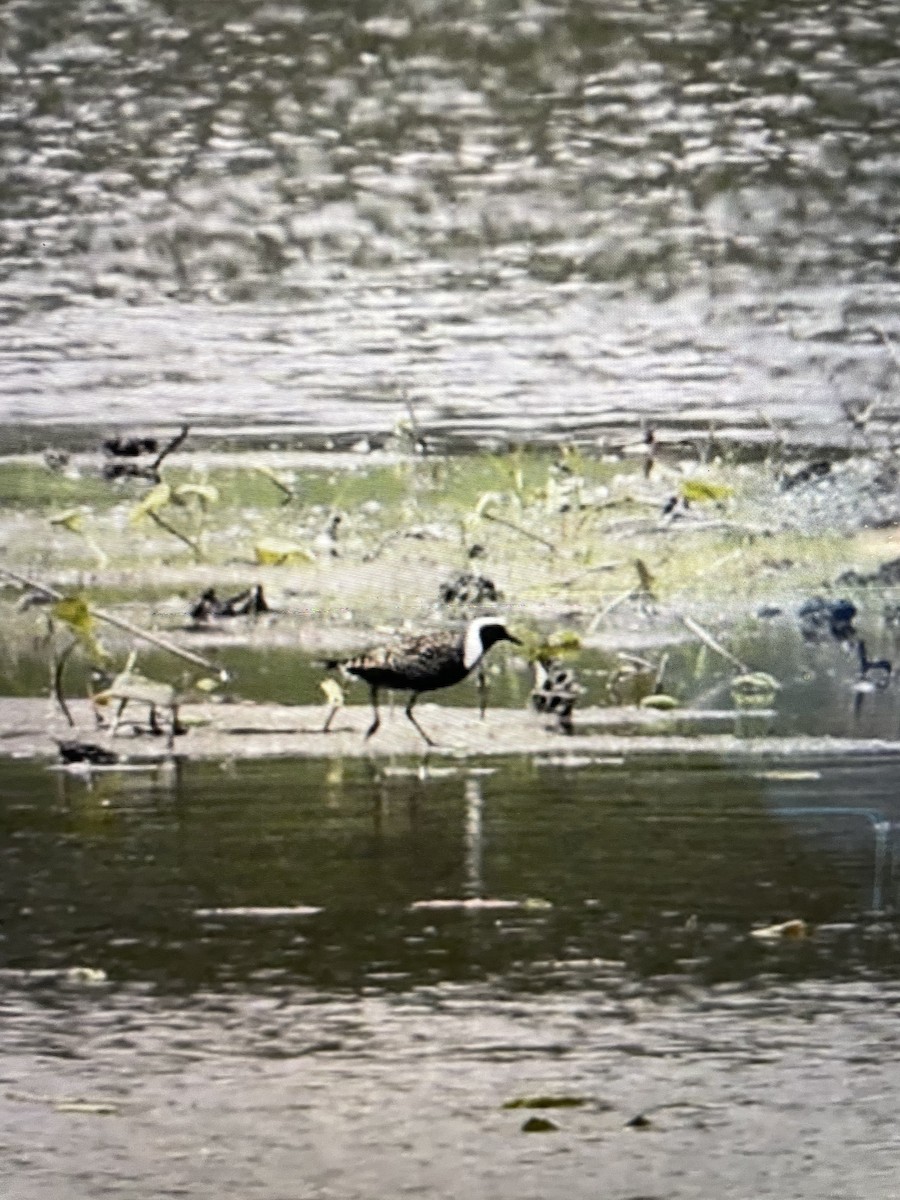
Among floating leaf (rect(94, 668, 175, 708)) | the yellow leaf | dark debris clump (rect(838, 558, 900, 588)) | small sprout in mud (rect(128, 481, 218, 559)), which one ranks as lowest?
floating leaf (rect(94, 668, 175, 708))

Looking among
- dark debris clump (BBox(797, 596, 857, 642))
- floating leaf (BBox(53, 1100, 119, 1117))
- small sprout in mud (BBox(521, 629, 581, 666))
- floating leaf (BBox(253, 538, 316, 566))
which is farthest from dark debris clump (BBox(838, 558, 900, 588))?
floating leaf (BBox(53, 1100, 119, 1117))

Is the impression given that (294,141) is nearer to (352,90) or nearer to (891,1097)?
(352,90)

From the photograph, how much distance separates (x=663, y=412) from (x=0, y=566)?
29cm

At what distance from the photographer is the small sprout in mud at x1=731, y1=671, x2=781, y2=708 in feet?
2.78

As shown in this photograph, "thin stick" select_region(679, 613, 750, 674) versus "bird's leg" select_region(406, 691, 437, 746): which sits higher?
"thin stick" select_region(679, 613, 750, 674)

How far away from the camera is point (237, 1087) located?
78 centimetres

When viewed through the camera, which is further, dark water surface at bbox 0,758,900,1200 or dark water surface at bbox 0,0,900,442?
dark water surface at bbox 0,0,900,442

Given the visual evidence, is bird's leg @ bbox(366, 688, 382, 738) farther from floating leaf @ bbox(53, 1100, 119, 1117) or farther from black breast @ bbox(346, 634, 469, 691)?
floating leaf @ bbox(53, 1100, 119, 1117)

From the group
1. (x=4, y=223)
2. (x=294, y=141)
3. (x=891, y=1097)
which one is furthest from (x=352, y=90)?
(x=891, y=1097)

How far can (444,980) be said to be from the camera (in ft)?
2.64

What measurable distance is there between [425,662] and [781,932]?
18 centimetres

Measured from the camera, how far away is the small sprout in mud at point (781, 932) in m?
0.82

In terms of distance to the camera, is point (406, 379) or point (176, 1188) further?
point (406, 379)

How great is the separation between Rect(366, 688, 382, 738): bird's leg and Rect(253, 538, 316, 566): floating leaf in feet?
0.20
